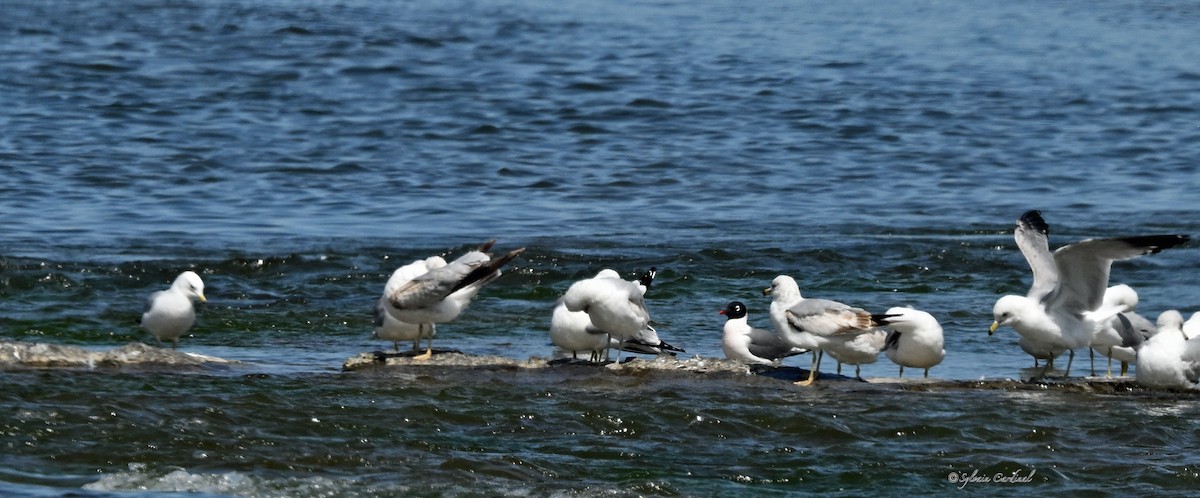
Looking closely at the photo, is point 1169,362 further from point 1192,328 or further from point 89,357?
point 89,357

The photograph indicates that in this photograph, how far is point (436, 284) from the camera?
9.44m

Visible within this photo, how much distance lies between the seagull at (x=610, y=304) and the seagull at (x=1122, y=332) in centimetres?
272

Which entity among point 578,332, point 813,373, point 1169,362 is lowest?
point 813,373

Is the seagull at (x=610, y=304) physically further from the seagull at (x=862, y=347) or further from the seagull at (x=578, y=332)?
the seagull at (x=862, y=347)

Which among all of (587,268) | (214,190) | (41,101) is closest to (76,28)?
(41,101)

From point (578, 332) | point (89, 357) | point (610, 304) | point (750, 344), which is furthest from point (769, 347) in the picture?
point (89, 357)

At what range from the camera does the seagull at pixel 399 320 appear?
979cm

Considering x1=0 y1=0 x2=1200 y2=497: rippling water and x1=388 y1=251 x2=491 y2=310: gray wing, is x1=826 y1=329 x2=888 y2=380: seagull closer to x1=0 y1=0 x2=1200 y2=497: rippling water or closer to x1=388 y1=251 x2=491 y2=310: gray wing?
x1=0 y1=0 x2=1200 y2=497: rippling water

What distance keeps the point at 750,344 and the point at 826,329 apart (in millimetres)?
1120

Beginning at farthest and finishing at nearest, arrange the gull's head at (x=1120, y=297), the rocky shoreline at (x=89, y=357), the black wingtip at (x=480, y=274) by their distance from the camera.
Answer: the gull's head at (x=1120, y=297) < the rocky shoreline at (x=89, y=357) < the black wingtip at (x=480, y=274)

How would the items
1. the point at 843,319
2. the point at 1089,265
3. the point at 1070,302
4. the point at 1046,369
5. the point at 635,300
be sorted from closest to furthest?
the point at 843,319
the point at 635,300
the point at 1089,265
the point at 1070,302
the point at 1046,369

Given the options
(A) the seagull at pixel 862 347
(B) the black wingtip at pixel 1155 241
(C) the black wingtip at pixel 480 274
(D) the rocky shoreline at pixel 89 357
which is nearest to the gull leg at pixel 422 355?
(C) the black wingtip at pixel 480 274

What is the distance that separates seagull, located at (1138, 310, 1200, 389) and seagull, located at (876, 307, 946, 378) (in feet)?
3.64

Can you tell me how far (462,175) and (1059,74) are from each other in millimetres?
12387
